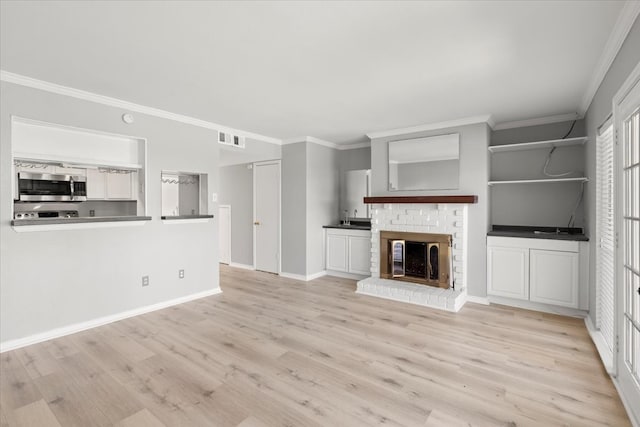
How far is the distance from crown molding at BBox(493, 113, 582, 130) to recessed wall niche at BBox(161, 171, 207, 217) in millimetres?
4179

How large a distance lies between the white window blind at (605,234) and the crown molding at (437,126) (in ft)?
4.17

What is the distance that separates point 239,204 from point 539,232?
16.4ft

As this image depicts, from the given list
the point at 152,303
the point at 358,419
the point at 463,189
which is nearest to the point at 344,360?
the point at 358,419

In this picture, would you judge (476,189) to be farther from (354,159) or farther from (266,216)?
(266,216)

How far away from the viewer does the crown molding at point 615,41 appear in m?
1.85

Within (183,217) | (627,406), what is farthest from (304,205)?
(627,406)

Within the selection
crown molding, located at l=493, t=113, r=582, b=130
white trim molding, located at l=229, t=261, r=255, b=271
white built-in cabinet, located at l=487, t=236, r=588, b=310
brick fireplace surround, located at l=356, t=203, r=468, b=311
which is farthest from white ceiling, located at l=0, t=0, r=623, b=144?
white trim molding, located at l=229, t=261, r=255, b=271

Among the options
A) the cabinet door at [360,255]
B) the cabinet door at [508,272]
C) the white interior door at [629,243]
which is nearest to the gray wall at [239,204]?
the cabinet door at [360,255]

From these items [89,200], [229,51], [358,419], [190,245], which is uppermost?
[229,51]

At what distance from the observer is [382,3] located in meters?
1.83

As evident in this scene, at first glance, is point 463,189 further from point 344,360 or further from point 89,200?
point 89,200

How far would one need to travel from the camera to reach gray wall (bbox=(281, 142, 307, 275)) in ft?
17.5

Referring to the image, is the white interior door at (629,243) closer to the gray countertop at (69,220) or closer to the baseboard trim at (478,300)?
the baseboard trim at (478,300)

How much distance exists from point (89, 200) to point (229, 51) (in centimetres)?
244
